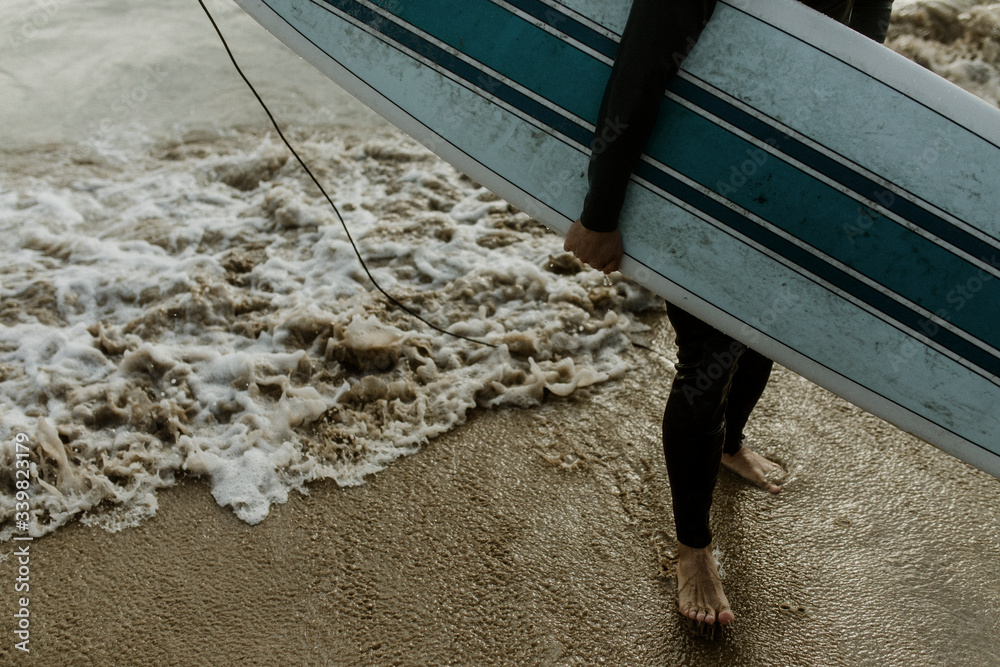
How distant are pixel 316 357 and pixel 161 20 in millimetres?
4788

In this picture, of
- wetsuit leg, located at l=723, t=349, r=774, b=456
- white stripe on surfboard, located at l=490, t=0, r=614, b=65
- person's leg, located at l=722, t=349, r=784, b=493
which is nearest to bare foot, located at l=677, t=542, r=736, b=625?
person's leg, located at l=722, t=349, r=784, b=493

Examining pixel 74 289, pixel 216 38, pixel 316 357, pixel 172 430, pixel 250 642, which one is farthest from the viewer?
pixel 216 38

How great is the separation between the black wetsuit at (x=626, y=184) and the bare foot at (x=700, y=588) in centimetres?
3

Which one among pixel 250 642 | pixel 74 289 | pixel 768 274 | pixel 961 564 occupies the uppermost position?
pixel 768 274

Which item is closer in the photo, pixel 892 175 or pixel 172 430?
pixel 892 175

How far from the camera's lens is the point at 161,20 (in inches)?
237

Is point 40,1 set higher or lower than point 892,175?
lower

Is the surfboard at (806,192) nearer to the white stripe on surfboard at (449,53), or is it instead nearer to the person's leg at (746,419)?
the white stripe on surfboard at (449,53)

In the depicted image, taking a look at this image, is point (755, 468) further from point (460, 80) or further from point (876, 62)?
point (460, 80)

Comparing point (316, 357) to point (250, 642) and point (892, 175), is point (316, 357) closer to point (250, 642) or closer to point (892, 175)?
point (250, 642)

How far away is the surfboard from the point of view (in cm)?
155

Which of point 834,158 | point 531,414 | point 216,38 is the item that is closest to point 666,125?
point 834,158

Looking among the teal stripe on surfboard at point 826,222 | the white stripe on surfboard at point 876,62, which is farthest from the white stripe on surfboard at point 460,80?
the white stripe on surfboard at point 876,62

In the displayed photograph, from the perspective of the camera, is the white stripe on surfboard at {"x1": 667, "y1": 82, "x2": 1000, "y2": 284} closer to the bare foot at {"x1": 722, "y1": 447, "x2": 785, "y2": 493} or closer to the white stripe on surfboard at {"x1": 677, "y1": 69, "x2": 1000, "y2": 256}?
the white stripe on surfboard at {"x1": 677, "y1": 69, "x2": 1000, "y2": 256}
